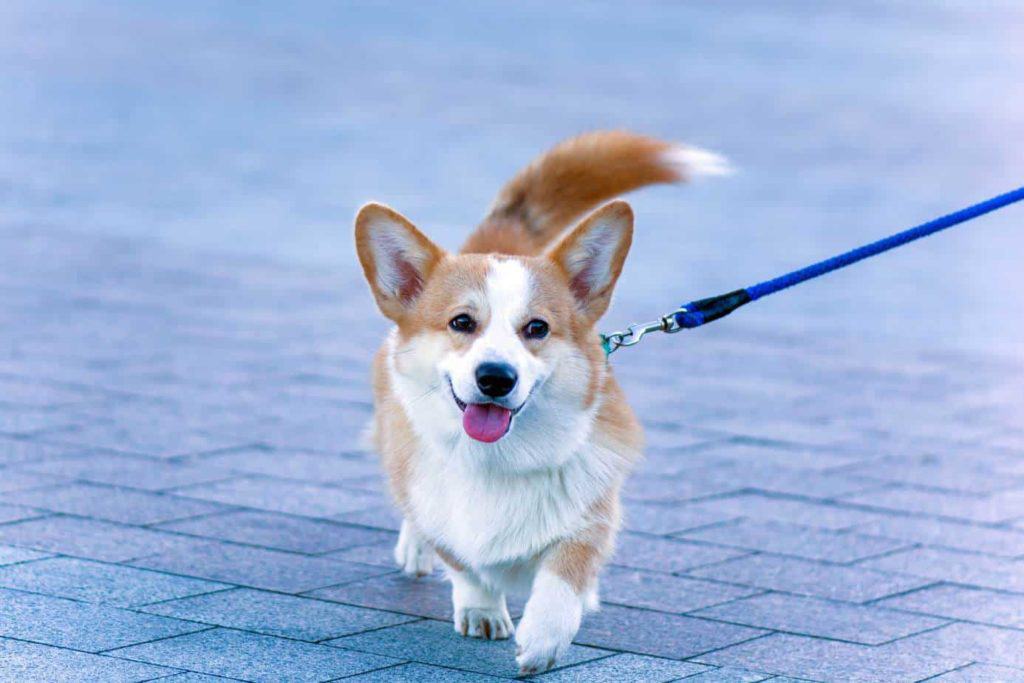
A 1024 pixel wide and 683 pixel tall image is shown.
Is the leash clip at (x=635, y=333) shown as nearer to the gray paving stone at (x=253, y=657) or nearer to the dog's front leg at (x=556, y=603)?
the dog's front leg at (x=556, y=603)

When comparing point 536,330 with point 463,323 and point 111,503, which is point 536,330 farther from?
point 111,503

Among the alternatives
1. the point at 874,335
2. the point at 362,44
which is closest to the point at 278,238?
the point at 874,335

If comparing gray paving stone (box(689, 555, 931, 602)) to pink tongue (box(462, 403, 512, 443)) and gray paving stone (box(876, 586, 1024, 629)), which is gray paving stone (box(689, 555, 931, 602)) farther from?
pink tongue (box(462, 403, 512, 443))

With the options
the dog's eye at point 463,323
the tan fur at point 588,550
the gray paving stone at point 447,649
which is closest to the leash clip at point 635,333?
the tan fur at point 588,550

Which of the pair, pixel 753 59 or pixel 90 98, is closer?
pixel 90 98

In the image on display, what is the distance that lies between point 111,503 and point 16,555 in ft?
1.78

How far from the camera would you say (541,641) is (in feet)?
11.0

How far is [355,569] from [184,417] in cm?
155

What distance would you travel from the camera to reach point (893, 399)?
6434 mm

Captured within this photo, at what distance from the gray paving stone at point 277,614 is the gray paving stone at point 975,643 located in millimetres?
1187

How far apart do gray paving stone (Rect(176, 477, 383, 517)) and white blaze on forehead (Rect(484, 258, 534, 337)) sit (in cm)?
141

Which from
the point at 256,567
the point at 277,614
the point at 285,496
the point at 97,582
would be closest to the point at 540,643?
the point at 277,614

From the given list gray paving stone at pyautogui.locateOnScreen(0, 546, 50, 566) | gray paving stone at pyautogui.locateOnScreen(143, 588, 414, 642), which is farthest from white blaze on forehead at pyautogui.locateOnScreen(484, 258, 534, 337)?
gray paving stone at pyautogui.locateOnScreen(0, 546, 50, 566)

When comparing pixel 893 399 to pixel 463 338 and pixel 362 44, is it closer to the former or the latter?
pixel 463 338
